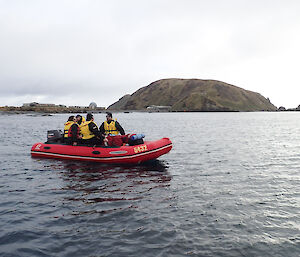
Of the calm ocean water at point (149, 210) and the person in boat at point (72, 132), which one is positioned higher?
the person in boat at point (72, 132)

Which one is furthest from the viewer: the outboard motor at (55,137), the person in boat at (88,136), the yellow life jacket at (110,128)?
the outboard motor at (55,137)

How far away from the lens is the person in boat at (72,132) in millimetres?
14906

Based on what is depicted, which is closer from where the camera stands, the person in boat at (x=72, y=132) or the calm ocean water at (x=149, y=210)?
the calm ocean water at (x=149, y=210)

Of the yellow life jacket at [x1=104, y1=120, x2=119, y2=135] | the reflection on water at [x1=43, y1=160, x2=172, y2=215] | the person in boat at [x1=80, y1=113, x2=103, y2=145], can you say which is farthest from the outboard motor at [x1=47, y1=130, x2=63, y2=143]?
the yellow life jacket at [x1=104, y1=120, x2=119, y2=135]

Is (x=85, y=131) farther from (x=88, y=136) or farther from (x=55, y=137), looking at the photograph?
(x=55, y=137)

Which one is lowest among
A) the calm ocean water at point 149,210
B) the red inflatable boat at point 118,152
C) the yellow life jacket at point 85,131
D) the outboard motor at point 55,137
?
the calm ocean water at point 149,210

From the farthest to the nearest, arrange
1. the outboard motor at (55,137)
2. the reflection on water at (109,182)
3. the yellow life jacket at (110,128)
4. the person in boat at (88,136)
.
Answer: the outboard motor at (55,137)
the yellow life jacket at (110,128)
the person in boat at (88,136)
the reflection on water at (109,182)

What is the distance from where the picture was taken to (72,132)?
14969mm

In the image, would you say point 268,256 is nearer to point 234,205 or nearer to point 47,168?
point 234,205

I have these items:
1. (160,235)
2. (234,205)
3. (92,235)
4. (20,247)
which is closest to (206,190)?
(234,205)

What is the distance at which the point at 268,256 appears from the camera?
5.73 metres

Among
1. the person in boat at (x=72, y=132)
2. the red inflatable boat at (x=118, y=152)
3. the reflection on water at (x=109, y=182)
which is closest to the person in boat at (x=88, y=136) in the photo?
the person in boat at (x=72, y=132)

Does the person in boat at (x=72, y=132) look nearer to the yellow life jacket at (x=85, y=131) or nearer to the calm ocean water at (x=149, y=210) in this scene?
the yellow life jacket at (x=85, y=131)

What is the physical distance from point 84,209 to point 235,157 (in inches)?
486
